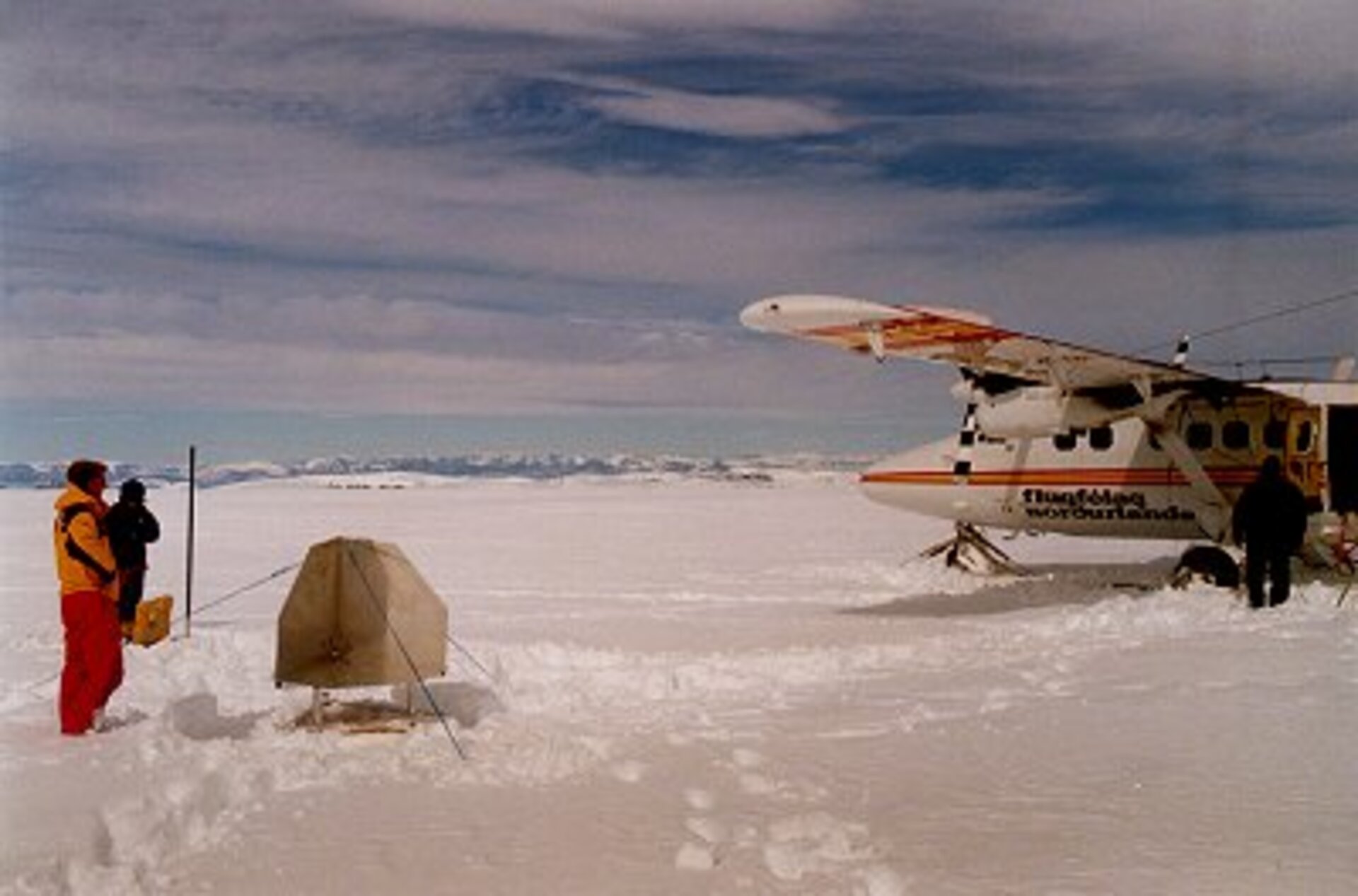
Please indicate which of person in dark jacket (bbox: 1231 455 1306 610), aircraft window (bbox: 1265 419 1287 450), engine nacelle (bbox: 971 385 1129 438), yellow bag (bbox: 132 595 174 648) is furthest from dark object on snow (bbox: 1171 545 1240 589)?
yellow bag (bbox: 132 595 174 648)

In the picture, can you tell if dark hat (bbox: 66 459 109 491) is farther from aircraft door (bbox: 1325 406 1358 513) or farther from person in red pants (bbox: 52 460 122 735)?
aircraft door (bbox: 1325 406 1358 513)

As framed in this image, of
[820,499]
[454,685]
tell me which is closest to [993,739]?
[454,685]

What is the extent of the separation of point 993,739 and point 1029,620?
305 inches

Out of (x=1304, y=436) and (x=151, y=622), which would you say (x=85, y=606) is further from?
(x=1304, y=436)

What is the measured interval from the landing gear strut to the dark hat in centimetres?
1642

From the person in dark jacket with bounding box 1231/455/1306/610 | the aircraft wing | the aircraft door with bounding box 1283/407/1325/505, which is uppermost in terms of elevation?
the aircraft wing

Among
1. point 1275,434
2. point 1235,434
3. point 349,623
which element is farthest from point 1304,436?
point 349,623

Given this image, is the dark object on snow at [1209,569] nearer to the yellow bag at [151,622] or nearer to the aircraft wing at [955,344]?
the aircraft wing at [955,344]

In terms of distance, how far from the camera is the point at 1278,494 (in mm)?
15102

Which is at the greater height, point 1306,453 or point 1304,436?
point 1304,436

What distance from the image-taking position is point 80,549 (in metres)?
9.66

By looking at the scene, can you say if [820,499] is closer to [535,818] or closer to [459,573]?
[459,573]

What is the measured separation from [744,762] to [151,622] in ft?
25.8

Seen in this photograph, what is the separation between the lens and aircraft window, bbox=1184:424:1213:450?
18.7 meters
